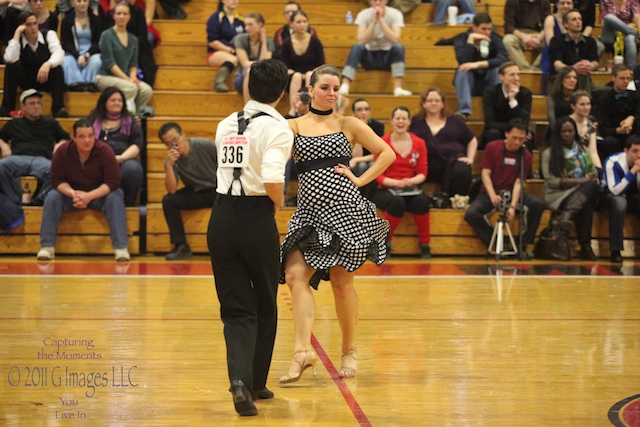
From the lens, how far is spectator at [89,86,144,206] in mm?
9305

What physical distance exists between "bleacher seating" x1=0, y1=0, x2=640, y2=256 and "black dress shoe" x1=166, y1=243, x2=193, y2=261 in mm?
177

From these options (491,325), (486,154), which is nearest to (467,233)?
(486,154)

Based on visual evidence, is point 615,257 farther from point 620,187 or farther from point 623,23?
point 623,23

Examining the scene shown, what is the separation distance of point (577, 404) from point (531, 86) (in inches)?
293

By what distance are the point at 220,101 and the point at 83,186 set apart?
90.6 inches

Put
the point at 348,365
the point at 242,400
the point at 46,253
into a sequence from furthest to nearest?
the point at 46,253 → the point at 348,365 → the point at 242,400

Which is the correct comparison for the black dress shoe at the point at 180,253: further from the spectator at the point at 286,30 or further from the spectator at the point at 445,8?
the spectator at the point at 445,8

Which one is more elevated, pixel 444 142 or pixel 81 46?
pixel 81 46

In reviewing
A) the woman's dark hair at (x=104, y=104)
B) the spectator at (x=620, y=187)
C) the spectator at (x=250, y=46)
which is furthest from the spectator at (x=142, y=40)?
the spectator at (x=620, y=187)

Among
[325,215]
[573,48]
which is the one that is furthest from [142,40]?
[325,215]

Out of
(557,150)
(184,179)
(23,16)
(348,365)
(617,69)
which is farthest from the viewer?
(23,16)

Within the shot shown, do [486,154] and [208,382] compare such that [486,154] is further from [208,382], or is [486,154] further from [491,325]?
[208,382]

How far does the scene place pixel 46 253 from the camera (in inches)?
346

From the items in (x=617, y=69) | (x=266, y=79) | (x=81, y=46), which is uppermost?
(x=266, y=79)
